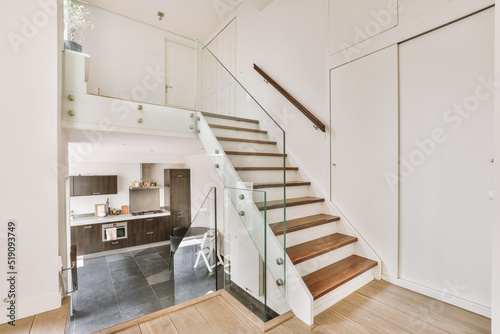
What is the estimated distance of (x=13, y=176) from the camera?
171 centimetres

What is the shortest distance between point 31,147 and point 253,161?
1.99m

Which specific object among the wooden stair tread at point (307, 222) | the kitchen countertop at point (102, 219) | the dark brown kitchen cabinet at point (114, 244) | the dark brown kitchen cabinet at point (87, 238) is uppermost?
the wooden stair tread at point (307, 222)

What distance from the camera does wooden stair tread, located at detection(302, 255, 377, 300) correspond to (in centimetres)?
195

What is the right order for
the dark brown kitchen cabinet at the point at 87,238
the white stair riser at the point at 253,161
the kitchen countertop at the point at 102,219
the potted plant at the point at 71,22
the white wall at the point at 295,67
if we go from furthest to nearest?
the kitchen countertop at the point at 102,219 < the dark brown kitchen cabinet at the point at 87,238 < the white wall at the point at 295,67 < the potted plant at the point at 71,22 < the white stair riser at the point at 253,161

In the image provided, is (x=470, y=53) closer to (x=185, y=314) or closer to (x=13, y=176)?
(x=185, y=314)

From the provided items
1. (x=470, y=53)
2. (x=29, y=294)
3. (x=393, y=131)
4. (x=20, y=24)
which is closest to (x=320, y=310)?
(x=393, y=131)

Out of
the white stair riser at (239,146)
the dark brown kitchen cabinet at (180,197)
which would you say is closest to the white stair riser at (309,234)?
the white stair riser at (239,146)

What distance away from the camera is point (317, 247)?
2.35m

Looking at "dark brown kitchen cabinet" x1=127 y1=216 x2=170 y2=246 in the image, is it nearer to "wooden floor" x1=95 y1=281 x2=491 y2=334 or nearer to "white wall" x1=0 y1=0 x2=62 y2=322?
"white wall" x1=0 y1=0 x2=62 y2=322

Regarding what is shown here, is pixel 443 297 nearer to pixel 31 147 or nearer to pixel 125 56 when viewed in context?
pixel 31 147

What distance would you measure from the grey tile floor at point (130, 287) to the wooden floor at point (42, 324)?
195 cm

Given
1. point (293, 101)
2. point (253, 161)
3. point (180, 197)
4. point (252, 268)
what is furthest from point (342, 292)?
point (180, 197)

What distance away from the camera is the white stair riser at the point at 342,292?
6.29 ft

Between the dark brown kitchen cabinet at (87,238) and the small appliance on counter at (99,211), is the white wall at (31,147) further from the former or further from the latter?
the small appliance on counter at (99,211)
